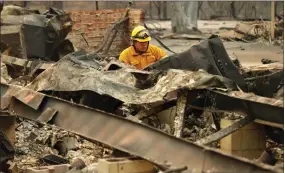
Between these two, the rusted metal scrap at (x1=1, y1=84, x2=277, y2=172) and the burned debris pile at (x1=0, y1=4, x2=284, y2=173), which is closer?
the rusted metal scrap at (x1=1, y1=84, x2=277, y2=172)

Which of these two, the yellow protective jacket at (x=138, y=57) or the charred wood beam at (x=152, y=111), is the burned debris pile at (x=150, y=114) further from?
→ the yellow protective jacket at (x=138, y=57)

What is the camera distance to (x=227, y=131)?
6.31m

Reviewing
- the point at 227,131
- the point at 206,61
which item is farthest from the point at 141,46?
the point at 227,131

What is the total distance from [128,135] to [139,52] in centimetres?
400

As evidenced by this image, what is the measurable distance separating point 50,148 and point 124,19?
9.11m

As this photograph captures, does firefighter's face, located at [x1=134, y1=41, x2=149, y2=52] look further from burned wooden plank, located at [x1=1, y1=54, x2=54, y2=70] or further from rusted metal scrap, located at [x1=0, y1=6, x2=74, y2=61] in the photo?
rusted metal scrap, located at [x1=0, y1=6, x2=74, y2=61]

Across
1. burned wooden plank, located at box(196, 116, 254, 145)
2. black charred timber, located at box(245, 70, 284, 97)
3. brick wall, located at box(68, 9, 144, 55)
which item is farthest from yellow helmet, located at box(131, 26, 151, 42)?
brick wall, located at box(68, 9, 144, 55)

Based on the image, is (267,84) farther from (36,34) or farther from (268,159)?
(36,34)

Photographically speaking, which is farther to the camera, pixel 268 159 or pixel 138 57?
pixel 138 57

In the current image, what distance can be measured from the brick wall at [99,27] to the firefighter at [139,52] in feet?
21.5

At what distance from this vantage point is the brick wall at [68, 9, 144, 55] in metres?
16.8

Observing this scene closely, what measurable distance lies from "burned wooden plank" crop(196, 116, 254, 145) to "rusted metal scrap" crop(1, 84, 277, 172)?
51 cm

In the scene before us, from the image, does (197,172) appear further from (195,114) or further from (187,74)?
(195,114)

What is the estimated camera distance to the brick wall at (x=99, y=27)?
16797 mm
